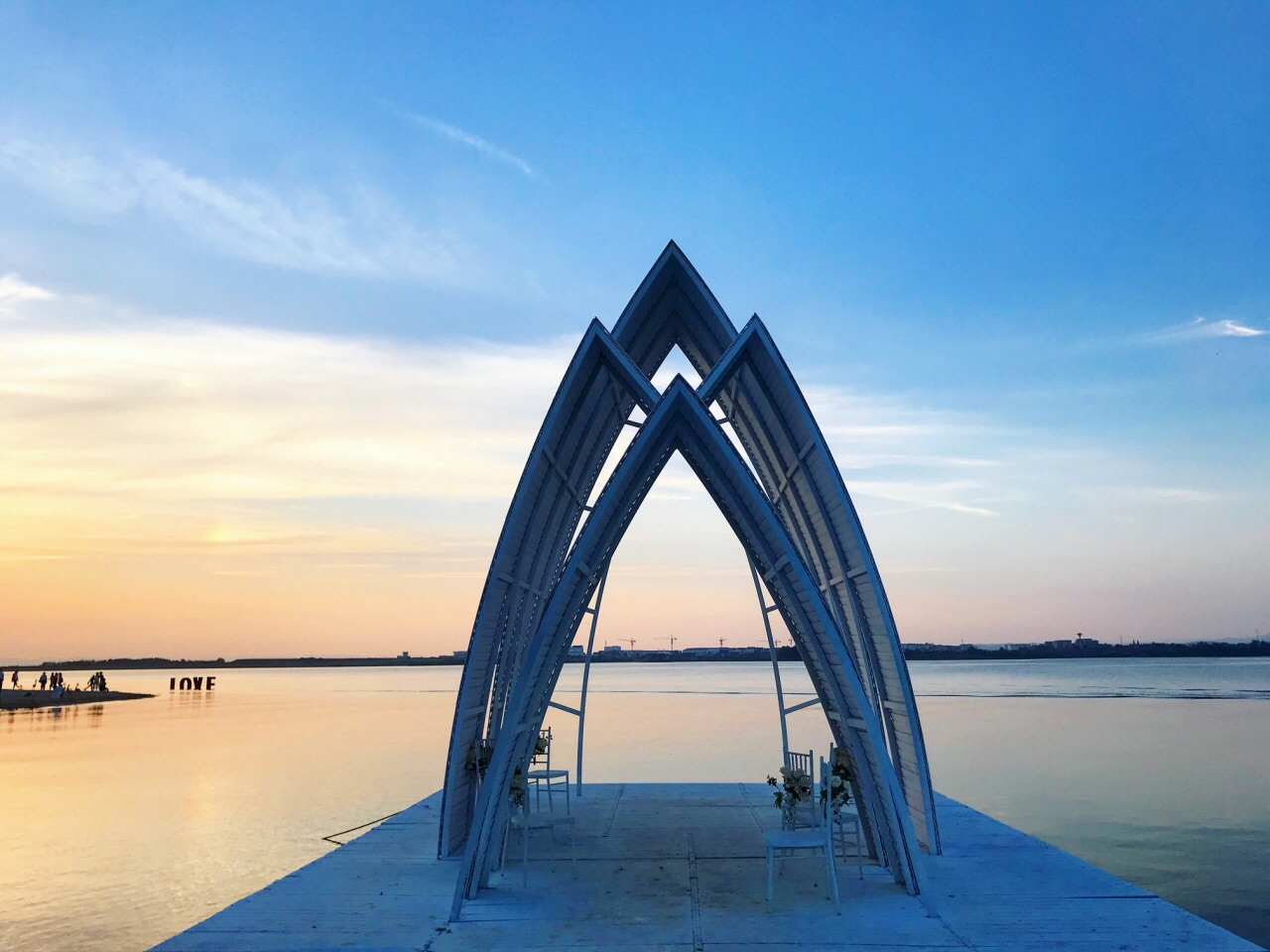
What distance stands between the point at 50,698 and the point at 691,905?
8272 centimetres

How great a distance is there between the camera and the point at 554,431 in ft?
47.9

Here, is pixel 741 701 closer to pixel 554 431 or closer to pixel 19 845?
pixel 19 845

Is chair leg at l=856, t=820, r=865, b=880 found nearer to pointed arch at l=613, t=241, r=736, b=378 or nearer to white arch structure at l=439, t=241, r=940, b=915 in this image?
white arch structure at l=439, t=241, r=940, b=915

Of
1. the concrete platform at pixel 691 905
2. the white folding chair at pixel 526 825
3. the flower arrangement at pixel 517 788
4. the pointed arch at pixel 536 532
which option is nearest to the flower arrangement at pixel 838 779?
the concrete platform at pixel 691 905

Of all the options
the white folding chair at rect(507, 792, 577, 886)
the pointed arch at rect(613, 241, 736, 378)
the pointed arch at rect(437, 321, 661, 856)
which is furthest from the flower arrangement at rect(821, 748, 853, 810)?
the pointed arch at rect(613, 241, 736, 378)

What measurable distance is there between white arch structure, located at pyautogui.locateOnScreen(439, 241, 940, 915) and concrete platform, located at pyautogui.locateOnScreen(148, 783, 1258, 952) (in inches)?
25.8

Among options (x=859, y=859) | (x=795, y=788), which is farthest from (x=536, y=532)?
(x=859, y=859)

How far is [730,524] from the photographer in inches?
585

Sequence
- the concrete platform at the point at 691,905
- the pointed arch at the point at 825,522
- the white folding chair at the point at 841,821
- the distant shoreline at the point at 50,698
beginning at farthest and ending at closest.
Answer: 1. the distant shoreline at the point at 50,698
2. the white folding chair at the point at 841,821
3. the pointed arch at the point at 825,522
4. the concrete platform at the point at 691,905

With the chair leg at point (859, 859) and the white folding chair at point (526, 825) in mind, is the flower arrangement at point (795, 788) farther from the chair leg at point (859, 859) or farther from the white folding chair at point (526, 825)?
the white folding chair at point (526, 825)

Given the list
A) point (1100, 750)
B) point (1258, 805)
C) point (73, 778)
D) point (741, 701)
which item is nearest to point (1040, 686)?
point (741, 701)

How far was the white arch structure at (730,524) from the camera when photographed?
13.1 m

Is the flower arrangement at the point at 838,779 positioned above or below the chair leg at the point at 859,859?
above

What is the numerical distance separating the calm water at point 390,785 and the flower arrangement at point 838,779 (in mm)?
5971
